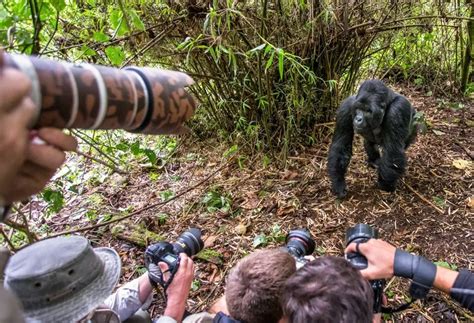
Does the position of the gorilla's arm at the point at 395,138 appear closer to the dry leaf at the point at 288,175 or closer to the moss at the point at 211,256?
the dry leaf at the point at 288,175

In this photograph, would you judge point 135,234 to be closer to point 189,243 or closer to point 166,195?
point 166,195

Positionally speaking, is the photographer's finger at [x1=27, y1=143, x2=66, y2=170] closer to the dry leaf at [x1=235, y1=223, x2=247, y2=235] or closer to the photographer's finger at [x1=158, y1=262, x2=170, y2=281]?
the photographer's finger at [x1=158, y1=262, x2=170, y2=281]

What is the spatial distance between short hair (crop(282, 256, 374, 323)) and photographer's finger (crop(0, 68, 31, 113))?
818 millimetres

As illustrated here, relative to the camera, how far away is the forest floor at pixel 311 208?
2227 millimetres

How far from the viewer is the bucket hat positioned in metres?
1.09

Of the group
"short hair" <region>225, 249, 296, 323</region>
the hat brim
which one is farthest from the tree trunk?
the hat brim

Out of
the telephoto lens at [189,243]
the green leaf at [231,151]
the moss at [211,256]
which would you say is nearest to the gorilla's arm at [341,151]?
the green leaf at [231,151]

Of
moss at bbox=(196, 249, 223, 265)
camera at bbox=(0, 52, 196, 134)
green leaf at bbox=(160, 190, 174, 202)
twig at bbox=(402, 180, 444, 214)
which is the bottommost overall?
moss at bbox=(196, 249, 223, 265)

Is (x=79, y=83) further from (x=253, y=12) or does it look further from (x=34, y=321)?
(x=253, y=12)

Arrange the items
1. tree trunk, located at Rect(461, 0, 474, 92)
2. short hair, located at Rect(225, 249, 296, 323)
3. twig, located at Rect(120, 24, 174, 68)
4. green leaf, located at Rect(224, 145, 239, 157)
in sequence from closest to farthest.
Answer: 1. short hair, located at Rect(225, 249, 296, 323)
2. twig, located at Rect(120, 24, 174, 68)
3. green leaf, located at Rect(224, 145, 239, 157)
4. tree trunk, located at Rect(461, 0, 474, 92)

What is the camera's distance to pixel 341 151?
2643 millimetres

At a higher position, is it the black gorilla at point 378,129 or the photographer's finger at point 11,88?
the photographer's finger at point 11,88

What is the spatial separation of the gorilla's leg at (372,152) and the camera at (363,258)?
1.37m

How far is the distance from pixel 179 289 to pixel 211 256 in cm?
85
